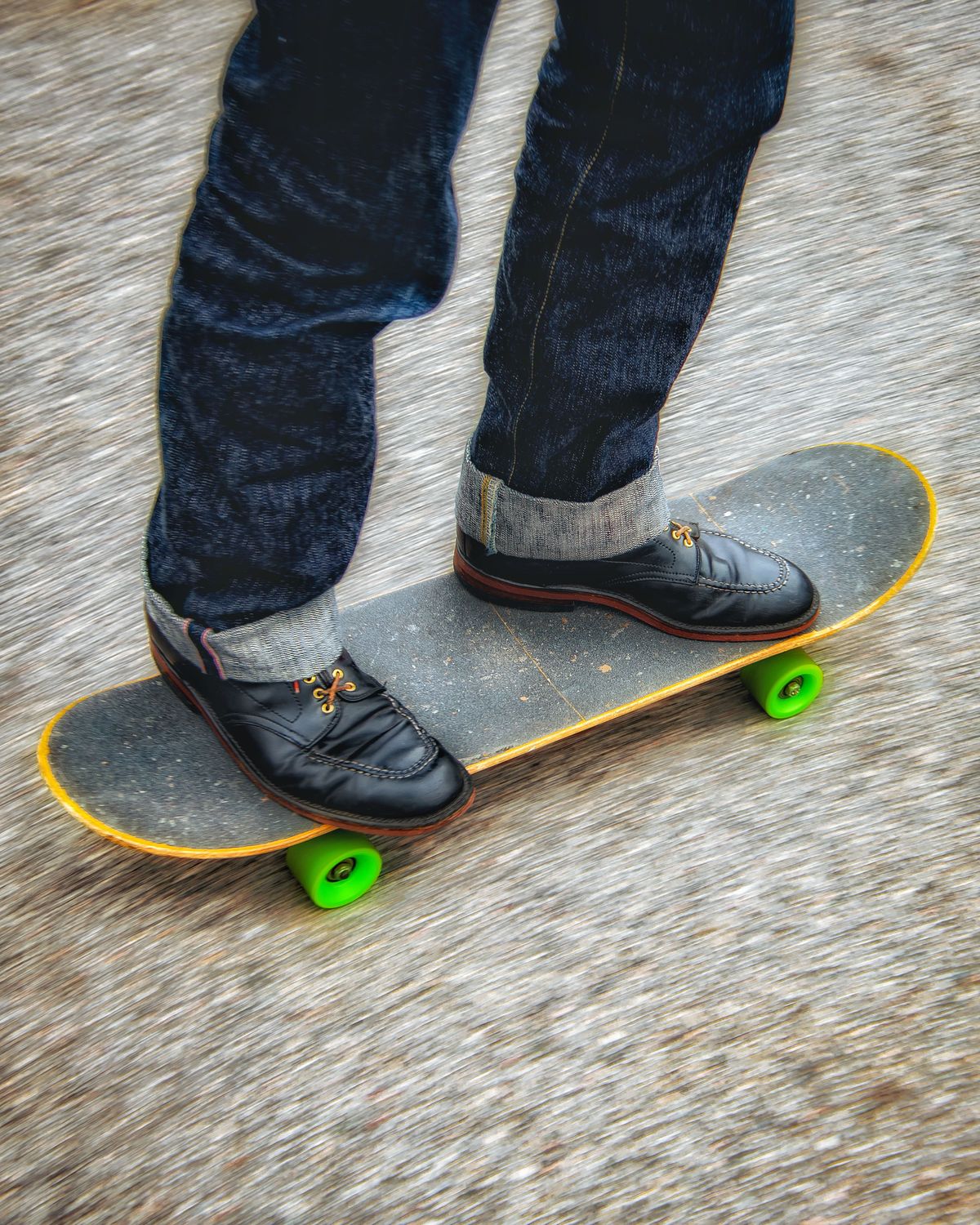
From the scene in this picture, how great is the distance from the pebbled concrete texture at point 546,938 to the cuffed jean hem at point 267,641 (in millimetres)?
325

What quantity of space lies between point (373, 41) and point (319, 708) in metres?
0.80

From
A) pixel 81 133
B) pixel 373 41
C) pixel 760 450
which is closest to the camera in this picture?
pixel 373 41

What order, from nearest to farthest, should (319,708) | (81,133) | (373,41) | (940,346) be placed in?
(373,41), (319,708), (940,346), (81,133)

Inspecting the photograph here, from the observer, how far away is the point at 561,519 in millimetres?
1604

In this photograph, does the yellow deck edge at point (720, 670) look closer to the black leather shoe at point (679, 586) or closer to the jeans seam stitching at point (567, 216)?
the black leather shoe at point (679, 586)

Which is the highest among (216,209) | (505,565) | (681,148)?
(216,209)

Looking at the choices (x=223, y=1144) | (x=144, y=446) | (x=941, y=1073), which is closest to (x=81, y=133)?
(x=144, y=446)

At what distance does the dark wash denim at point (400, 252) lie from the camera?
42.4 inches

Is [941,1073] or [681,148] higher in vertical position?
[681,148]

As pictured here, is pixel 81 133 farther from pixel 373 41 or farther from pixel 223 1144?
pixel 223 1144

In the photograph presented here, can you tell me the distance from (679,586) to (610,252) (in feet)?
1.70

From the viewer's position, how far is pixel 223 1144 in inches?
50.5

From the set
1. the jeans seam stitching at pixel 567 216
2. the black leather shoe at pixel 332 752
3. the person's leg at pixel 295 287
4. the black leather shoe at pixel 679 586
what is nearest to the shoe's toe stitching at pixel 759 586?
the black leather shoe at pixel 679 586

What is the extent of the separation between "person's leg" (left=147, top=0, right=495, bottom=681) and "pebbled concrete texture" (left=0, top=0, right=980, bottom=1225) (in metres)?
0.46
